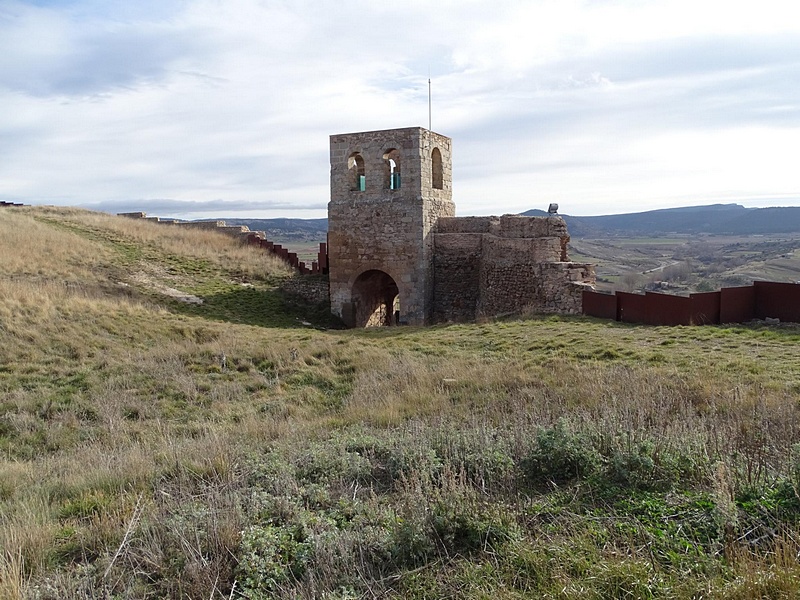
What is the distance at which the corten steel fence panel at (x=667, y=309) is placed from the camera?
12812 millimetres

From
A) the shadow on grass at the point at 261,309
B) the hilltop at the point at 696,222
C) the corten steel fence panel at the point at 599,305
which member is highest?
the hilltop at the point at 696,222

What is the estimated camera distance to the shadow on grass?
1756 cm

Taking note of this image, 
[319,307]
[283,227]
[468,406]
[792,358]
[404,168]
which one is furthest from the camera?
[283,227]

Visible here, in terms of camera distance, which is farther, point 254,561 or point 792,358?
point 792,358

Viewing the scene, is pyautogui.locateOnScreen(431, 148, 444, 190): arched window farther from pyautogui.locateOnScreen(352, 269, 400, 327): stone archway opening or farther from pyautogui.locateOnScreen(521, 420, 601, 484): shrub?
pyautogui.locateOnScreen(521, 420, 601, 484): shrub

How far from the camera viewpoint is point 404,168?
62.1 feet

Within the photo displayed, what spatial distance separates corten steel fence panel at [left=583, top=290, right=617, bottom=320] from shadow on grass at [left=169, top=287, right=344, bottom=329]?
8204 millimetres

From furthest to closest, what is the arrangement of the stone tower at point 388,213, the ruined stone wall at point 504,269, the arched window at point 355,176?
1. the arched window at point 355,176
2. the stone tower at point 388,213
3. the ruined stone wall at point 504,269

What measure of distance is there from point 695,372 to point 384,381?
14.5ft

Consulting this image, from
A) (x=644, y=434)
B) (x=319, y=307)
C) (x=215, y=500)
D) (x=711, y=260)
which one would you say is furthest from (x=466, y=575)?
(x=711, y=260)

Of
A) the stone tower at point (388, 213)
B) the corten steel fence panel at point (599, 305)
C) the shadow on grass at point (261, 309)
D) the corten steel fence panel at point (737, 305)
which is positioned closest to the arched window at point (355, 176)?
the stone tower at point (388, 213)

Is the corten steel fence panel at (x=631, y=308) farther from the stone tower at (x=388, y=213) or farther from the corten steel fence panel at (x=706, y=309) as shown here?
the stone tower at (x=388, y=213)

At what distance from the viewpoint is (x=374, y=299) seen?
22031 millimetres

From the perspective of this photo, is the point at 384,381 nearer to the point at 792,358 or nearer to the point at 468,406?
the point at 468,406
